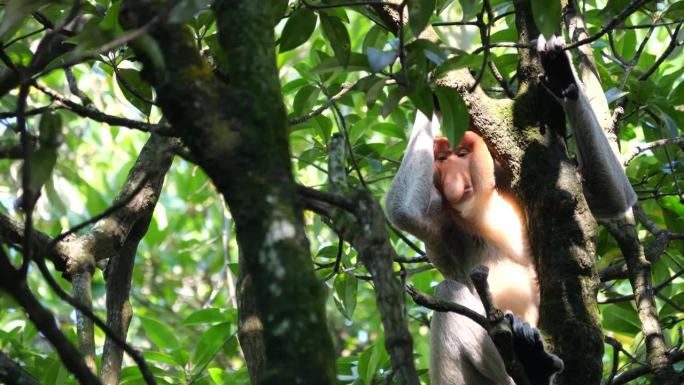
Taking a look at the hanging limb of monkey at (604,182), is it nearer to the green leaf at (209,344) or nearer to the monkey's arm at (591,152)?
the monkey's arm at (591,152)

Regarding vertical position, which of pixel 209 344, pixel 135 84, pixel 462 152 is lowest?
pixel 209 344

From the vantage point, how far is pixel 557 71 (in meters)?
4.39

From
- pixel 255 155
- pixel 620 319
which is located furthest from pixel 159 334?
pixel 255 155

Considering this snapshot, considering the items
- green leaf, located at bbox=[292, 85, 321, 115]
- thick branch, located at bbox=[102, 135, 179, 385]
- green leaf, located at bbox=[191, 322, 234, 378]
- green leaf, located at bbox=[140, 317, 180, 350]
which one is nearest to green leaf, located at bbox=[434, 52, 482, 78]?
thick branch, located at bbox=[102, 135, 179, 385]

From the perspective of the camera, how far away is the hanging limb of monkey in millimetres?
4230

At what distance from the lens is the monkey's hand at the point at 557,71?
169 inches

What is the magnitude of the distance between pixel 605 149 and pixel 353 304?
155cm

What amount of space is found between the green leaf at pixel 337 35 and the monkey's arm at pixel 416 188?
5.64 ft

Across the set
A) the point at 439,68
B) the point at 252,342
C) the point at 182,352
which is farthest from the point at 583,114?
the point at 182,352

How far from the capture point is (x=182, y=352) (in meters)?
4.99

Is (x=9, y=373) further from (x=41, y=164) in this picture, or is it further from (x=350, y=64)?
(x=350, y=64)

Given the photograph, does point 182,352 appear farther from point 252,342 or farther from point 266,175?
point 266,175

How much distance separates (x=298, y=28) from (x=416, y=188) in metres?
1.75

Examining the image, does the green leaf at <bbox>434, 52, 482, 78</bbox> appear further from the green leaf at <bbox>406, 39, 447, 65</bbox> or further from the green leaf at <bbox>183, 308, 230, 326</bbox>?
the green leaf at <bbox>183, 308, 230, 326</bbox>
